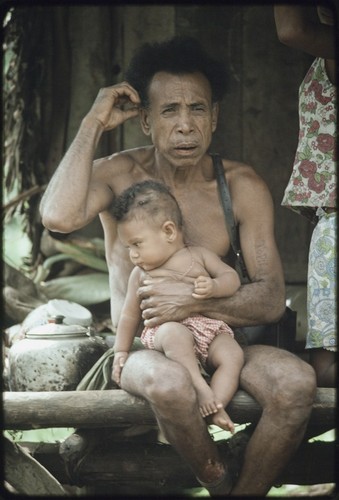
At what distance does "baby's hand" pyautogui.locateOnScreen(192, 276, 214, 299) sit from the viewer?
357cm

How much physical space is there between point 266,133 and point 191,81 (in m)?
1.89

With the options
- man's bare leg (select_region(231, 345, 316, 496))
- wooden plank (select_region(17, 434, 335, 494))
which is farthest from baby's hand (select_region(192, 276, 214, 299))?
wooden plank (select_region(17, 434, 335, 494))

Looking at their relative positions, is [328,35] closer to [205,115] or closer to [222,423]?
[205,115]

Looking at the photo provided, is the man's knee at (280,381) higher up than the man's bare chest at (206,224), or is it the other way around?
the man's bare chest at (206,224)

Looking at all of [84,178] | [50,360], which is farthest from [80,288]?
[84,178]

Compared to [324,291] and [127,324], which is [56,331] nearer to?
[127,324]

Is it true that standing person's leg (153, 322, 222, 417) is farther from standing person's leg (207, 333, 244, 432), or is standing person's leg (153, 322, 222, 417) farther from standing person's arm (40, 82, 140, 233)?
standing person's arm (40, 82, 140, 233)

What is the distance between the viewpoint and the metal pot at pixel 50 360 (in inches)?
158

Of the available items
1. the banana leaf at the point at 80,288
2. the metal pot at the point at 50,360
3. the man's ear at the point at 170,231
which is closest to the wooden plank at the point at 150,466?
the metal pot at the point at 50,360

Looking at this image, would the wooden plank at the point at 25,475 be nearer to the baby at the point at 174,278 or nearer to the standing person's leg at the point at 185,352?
the baby at the point at 174,278

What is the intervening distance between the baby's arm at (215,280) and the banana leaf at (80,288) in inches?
81.0

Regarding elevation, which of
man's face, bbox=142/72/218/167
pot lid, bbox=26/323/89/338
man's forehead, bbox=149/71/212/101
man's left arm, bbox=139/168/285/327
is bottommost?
pot lid, bbox=26/323/89/338

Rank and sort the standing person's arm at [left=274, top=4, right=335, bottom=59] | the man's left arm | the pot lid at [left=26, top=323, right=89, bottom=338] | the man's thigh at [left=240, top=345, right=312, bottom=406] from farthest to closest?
the pot lid at [left=26, top=323, right=89, bottom=338], the man's left arm, the standing person's arm at [left=274, top=4, right=335, bottom=59], the man's thigh at [left=240, top=345, right=312, bottom=406]

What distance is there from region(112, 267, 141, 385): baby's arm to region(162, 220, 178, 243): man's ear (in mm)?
234
